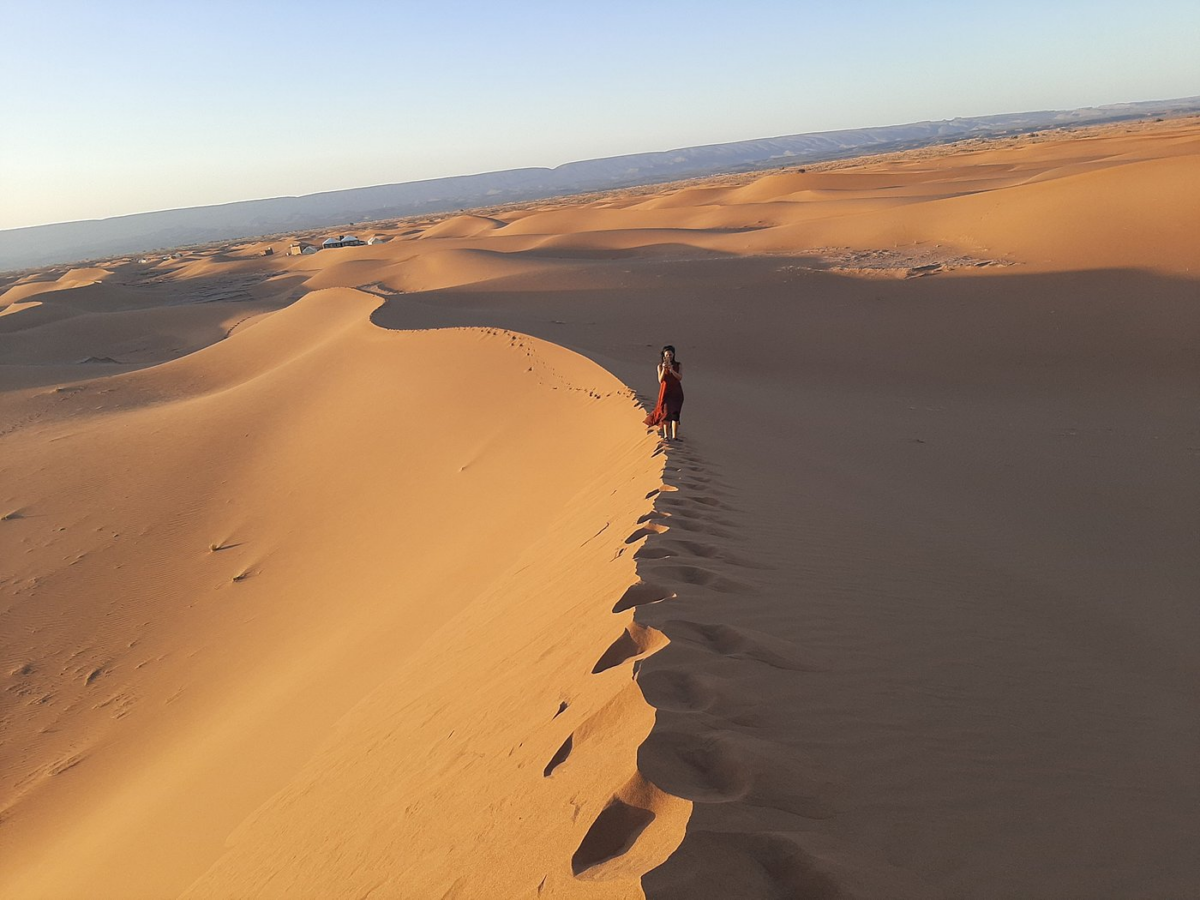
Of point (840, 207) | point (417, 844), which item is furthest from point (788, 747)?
point (840, 207)

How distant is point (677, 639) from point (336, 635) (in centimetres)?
459

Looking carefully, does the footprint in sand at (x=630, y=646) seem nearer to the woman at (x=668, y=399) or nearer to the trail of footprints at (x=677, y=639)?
the trail of footprints at (x=677, y=639)

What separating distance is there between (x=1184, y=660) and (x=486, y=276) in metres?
27.4

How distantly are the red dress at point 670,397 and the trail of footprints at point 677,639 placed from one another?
1605 millimetres

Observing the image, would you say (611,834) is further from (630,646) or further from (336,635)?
(336,635)

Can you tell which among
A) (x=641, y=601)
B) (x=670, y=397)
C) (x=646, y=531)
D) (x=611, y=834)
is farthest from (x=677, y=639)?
(x=670, y=397)

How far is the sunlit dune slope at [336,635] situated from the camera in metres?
2.92

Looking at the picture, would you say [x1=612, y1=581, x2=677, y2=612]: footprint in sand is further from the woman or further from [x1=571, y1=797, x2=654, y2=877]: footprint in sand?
the woman

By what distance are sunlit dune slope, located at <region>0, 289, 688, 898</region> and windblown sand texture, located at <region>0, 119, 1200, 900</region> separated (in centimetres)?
3

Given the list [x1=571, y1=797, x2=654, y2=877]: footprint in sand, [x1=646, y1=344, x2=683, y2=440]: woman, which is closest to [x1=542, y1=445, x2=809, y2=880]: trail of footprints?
[x1=571, y1=797, x2=654, y2=877]: footprint in sand

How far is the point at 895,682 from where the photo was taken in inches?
130

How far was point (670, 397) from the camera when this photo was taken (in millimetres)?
7699

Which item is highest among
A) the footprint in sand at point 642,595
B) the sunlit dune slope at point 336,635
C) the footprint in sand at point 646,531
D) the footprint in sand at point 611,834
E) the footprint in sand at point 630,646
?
the footprint in sand at point 611,834

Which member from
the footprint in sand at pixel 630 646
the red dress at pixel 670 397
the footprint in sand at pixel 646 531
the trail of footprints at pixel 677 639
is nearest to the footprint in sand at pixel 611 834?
the trail of footprints at pixel 677 639
